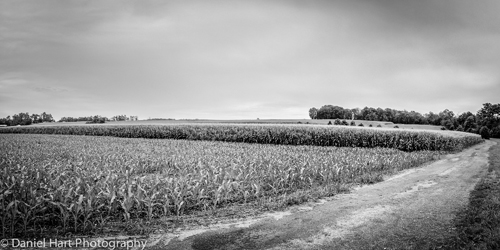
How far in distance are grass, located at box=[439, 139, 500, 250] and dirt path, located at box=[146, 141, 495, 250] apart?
0.70ft

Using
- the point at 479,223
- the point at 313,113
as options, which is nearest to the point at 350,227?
the point at 479,223

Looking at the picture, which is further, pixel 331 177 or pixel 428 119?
pixel 428 119

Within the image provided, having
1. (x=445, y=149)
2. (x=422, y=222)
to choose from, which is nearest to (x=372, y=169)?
(x=422, y=222)

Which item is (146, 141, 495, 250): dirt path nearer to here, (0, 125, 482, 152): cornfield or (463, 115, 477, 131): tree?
(0, 125, 482, 152): cornfield

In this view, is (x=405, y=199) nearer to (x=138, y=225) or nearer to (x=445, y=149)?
(x=138, y=225)

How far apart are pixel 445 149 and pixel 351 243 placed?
80.0 feet

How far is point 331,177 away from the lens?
35.6 feet

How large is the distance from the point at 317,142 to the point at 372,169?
14.3m

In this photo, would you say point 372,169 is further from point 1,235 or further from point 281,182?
point 1,235

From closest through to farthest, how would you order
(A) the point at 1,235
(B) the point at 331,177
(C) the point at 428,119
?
(A) the point at 1,235 → (B) the point at 331,177 → (C) the point at 428,119

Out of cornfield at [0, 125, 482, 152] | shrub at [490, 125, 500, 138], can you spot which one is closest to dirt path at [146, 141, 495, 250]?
cornfield at [0, 125, 482, 152]

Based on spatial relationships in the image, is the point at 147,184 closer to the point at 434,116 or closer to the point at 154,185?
the point at 154,185

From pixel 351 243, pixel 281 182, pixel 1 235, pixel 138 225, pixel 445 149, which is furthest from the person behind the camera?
pixel 445 149

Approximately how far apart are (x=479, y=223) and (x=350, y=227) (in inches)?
109
